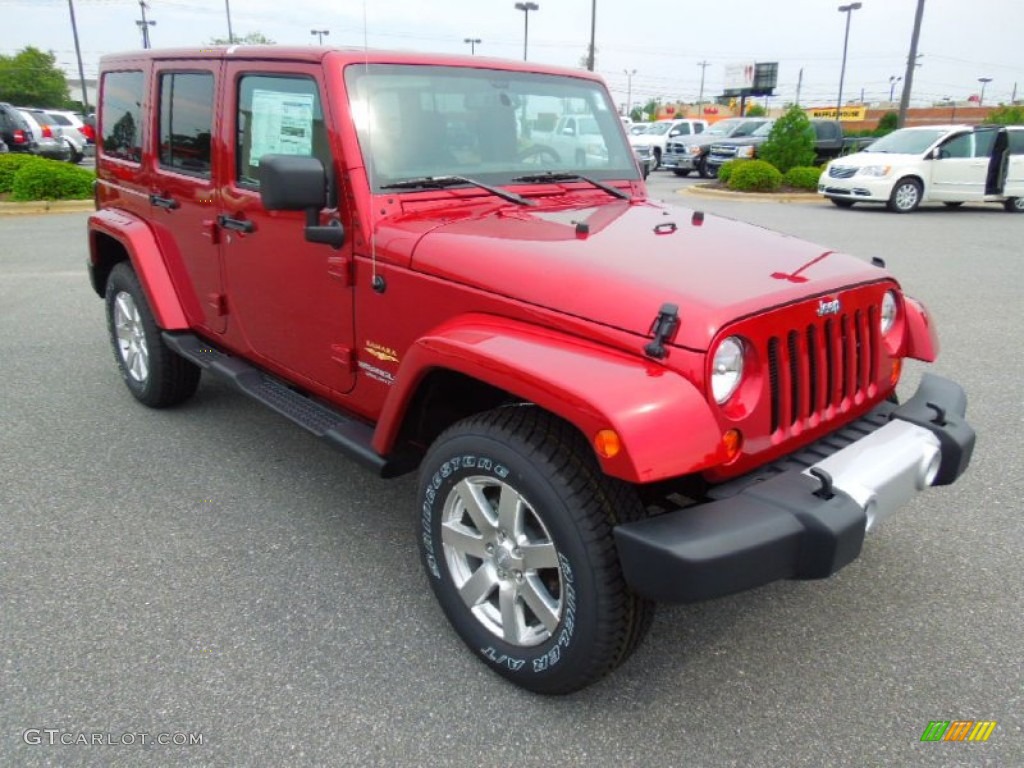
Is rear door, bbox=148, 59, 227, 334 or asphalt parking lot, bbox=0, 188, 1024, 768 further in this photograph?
rear door, bbox=148, 59, 227, 334

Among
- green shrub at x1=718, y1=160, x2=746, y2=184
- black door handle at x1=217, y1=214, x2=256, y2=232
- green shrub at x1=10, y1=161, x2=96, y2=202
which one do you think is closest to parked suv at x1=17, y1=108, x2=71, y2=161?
green shrub at x1=10, y1=161, x2=96, y2=202

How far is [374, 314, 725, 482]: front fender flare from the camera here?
1972mm

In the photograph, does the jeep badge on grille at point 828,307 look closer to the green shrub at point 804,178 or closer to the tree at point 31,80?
the green shrub at point 804,178

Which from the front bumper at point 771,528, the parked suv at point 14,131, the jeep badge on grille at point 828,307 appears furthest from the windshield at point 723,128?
the front bumper at point 771,528

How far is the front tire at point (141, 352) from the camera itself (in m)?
4.49

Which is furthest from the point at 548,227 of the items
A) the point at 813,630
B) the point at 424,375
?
the point at 813,630

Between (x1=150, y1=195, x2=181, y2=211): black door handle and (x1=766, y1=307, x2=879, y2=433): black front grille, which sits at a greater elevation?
(x1=150, y1=195, x2=181, y2=211): black door handle

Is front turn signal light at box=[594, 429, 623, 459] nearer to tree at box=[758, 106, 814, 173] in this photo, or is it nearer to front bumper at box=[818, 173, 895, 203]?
front bumper at box=[818, 173, 895, 203]

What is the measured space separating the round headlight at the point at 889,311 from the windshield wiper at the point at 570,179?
1191 millimetres

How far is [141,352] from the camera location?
4715 millimetres

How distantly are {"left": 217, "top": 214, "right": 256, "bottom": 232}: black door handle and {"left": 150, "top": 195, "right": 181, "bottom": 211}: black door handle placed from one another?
52 cm

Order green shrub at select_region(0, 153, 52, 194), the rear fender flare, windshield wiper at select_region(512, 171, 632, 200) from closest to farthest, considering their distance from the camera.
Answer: windshield wiper at select_region(512, 171, 632, 200)
the rear fender flare
green shrub at select_region(0, 153, 52, 194)

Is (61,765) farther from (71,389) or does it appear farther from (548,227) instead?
(71,389)

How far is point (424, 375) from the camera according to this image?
8.46 ft
